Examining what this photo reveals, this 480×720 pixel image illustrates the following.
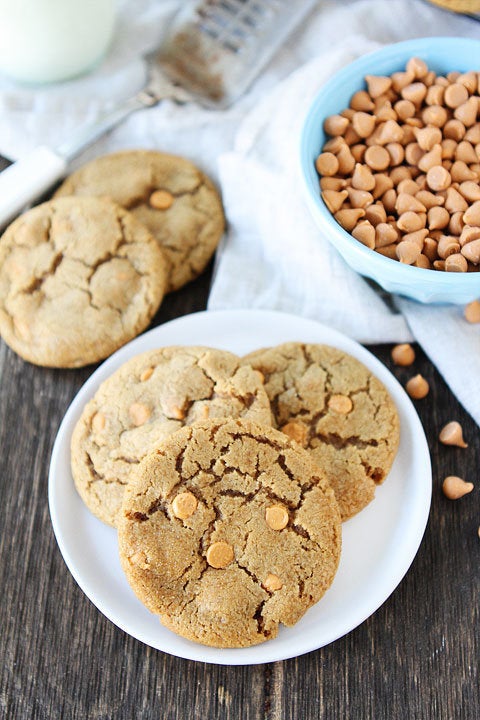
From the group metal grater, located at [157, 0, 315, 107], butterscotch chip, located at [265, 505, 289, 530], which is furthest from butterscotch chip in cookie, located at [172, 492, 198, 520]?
metal grater, located at [157, 0, 315, 107]

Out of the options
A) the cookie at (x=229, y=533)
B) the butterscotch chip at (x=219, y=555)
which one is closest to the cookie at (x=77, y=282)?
the cookie at (x=229, y=533)

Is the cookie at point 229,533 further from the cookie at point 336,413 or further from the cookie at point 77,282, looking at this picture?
the cookie at point 77,282

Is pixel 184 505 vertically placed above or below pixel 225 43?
below

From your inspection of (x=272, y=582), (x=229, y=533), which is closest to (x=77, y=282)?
(x=229, y=533)

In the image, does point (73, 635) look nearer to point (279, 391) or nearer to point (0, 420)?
point (0, 420)

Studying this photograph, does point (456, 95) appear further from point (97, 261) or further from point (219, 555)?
point (219, 555)

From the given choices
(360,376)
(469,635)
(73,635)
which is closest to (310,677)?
(469,635)
